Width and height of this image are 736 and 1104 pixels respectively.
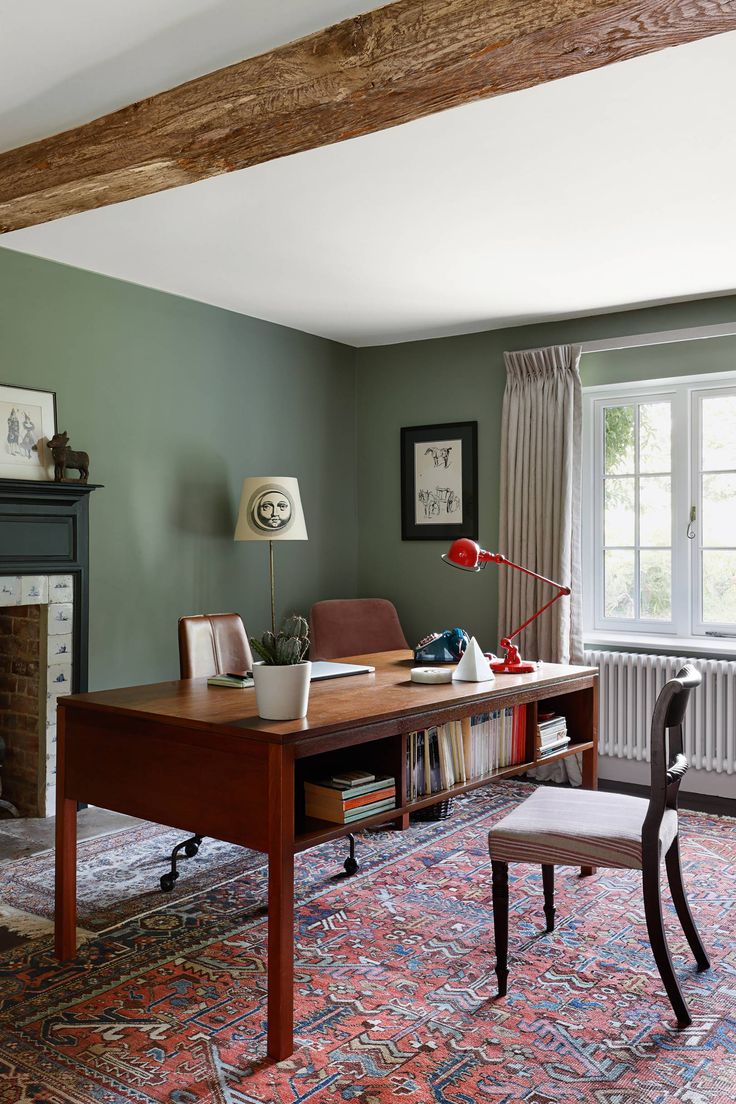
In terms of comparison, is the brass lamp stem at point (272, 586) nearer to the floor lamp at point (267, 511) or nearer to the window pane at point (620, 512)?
the floor lamp at point (267, 511)

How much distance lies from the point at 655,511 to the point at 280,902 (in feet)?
11.2

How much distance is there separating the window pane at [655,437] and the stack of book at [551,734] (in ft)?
6.53

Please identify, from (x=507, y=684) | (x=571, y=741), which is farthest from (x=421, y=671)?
(x=571, y=741)

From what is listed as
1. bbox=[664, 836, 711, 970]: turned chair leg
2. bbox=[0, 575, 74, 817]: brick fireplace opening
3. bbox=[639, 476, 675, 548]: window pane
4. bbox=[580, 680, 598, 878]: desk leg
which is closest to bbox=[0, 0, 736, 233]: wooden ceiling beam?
bbox=[0, 575, 74, 817]: brick fireplace opening

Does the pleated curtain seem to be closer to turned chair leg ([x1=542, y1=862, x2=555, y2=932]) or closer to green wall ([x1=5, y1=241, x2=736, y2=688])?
green wall ([x1=5, y1=241, x2=736, y2=688])

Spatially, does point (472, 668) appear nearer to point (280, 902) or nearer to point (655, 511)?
point (280, 902)

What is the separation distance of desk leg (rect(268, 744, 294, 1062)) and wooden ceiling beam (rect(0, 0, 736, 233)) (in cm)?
157

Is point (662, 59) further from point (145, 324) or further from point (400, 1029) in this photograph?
point (145, 324)

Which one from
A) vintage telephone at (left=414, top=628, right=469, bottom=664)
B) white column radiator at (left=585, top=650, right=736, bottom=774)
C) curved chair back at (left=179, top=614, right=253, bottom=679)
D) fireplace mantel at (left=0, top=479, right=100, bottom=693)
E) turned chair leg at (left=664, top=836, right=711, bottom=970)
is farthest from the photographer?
white column radiator at (left=585, top=650, right=736, bottom=774)

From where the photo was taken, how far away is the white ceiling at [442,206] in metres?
2.44

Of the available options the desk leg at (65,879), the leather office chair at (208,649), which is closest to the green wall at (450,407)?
the leather office chair at (208,649)

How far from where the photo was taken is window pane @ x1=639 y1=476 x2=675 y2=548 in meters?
4.84

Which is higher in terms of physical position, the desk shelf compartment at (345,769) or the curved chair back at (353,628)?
the curved chair back at (353,628)

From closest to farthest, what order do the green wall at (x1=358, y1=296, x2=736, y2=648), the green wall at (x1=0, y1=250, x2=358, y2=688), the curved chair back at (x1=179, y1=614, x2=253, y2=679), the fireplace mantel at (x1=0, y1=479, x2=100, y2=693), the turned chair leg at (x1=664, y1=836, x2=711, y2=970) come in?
the turned chair leg at (x1=664, y1=836, x2=711, y2=970) < the curved chair back at (x1=179, y1=614, x2=253, y2=679) < the fireplace mantel at (x1=0, y1=479, x2=100, y2=693) < the green wall at (x1=0, y1=250, x2=358, y2=688) < the green wall at (x1=358, y1=296, x2=736, y2=648)
